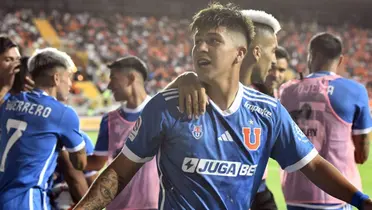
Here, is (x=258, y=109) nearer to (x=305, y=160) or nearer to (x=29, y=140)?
(x=305, y=160)

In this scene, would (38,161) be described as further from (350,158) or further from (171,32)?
(171,32)

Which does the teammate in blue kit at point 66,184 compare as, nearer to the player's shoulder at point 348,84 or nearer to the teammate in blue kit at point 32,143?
the teammate in blue kit at point 32,143

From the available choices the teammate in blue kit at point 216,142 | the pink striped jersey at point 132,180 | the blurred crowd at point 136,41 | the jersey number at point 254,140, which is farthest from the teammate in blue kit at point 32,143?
the blurred crowd at point 136,41

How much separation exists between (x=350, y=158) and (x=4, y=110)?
2591mm

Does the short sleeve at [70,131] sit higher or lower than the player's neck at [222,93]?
lower

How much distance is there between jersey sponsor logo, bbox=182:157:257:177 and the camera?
2453 millimetres

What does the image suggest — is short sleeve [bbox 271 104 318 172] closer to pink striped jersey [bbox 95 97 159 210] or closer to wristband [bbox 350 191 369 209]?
wristband [bbox 350 191 369 209]

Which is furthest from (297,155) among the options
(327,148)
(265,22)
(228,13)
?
(327,148)

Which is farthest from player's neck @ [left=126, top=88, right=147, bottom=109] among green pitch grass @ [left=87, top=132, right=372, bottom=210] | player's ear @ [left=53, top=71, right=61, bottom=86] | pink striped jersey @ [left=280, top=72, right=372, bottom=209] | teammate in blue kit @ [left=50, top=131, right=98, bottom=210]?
green pitch grass @ [left=87, top=132, right=372, bottom=210]

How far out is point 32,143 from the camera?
3.90 meters

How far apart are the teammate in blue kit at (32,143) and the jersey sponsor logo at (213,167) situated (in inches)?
67.3

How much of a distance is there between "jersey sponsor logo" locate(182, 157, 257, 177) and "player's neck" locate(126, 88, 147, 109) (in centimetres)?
236

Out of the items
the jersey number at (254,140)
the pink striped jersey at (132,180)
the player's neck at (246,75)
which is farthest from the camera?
the pink striped jersey at (132,180)

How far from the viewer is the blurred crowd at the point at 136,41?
32.5m
